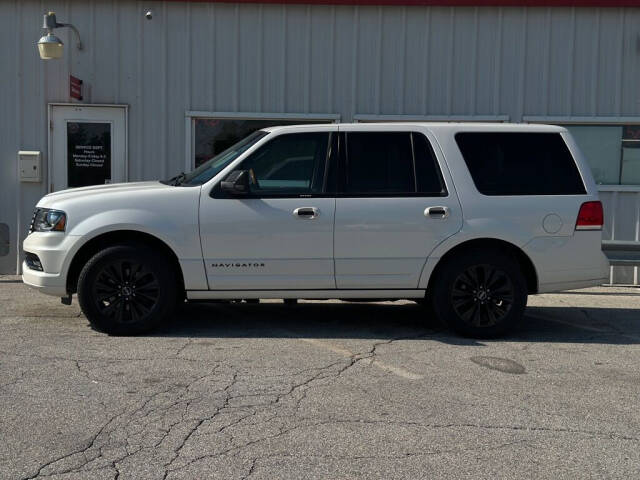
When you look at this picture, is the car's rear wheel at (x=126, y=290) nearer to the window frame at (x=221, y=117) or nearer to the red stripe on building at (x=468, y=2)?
the window frame at (x=221, y=117)

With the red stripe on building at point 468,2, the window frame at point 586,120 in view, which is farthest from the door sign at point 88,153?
the window frame at point 586,120

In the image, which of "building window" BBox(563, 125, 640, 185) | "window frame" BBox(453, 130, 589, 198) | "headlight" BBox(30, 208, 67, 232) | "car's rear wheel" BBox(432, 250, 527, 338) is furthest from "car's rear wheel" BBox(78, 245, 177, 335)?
"building window" BBox(563, 125, 640, 185)

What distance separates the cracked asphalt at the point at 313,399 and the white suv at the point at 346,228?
18.0 inches

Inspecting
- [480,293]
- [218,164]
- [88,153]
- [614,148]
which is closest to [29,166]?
[88,153]

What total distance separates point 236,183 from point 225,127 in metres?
4.09

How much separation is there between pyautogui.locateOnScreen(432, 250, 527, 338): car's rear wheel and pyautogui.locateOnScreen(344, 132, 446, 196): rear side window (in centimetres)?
73

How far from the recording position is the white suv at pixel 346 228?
6.70 metres

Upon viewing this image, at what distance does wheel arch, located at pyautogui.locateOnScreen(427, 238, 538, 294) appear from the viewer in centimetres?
695

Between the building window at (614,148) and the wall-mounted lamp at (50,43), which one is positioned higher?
the wall-mounted lamp at (50,43)

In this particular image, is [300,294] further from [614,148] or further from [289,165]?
[614,148]

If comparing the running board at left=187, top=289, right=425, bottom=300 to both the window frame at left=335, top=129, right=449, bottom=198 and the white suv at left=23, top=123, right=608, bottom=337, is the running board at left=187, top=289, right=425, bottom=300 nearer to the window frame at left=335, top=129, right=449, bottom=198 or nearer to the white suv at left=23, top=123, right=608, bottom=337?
the white suv at left=23, top=123, right=608, bottom=337

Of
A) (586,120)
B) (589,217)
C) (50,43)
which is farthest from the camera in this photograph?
(586,120)

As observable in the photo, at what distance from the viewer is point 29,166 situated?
10164 mm

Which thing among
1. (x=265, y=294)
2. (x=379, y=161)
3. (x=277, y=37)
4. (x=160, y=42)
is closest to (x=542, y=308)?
(x=379, y=161)
